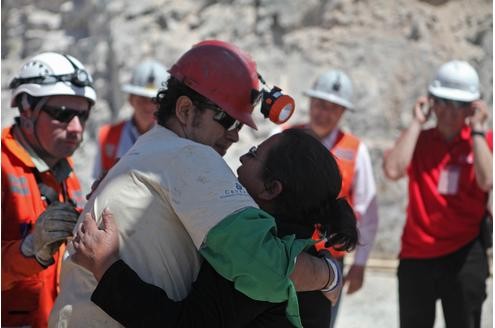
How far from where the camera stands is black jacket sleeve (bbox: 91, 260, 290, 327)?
1.98 meters

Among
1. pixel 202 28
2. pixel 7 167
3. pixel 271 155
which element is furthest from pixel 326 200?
pixel 202 28

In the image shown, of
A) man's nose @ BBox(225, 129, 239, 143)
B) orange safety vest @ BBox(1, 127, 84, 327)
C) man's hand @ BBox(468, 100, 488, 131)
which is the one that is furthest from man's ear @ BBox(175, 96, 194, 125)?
man's hand @ BBox(468, 100, 488, 131)

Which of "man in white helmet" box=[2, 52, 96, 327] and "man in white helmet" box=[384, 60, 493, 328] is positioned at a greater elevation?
"man in white helmet" box=[2, 52, 96, 327]

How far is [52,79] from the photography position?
3.33 metres

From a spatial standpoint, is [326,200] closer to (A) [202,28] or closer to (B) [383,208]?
(B) [383,208]

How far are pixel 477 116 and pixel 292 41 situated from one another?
135 inches

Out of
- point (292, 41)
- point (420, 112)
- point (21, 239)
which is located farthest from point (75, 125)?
point (292, 41)

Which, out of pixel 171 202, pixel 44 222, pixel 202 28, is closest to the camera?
pixel 171 202

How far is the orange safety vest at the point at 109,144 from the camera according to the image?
210 inches

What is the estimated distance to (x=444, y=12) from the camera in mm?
8305

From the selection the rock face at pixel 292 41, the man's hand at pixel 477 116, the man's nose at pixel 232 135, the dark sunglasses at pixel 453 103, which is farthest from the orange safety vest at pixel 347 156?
the man's nose at pixel 232 135

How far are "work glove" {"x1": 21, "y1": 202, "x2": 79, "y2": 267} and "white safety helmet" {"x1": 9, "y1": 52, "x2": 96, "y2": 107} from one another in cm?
82

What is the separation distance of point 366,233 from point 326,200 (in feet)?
9.80

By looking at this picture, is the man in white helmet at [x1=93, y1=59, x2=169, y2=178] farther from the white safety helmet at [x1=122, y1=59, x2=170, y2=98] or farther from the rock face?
the rock face
